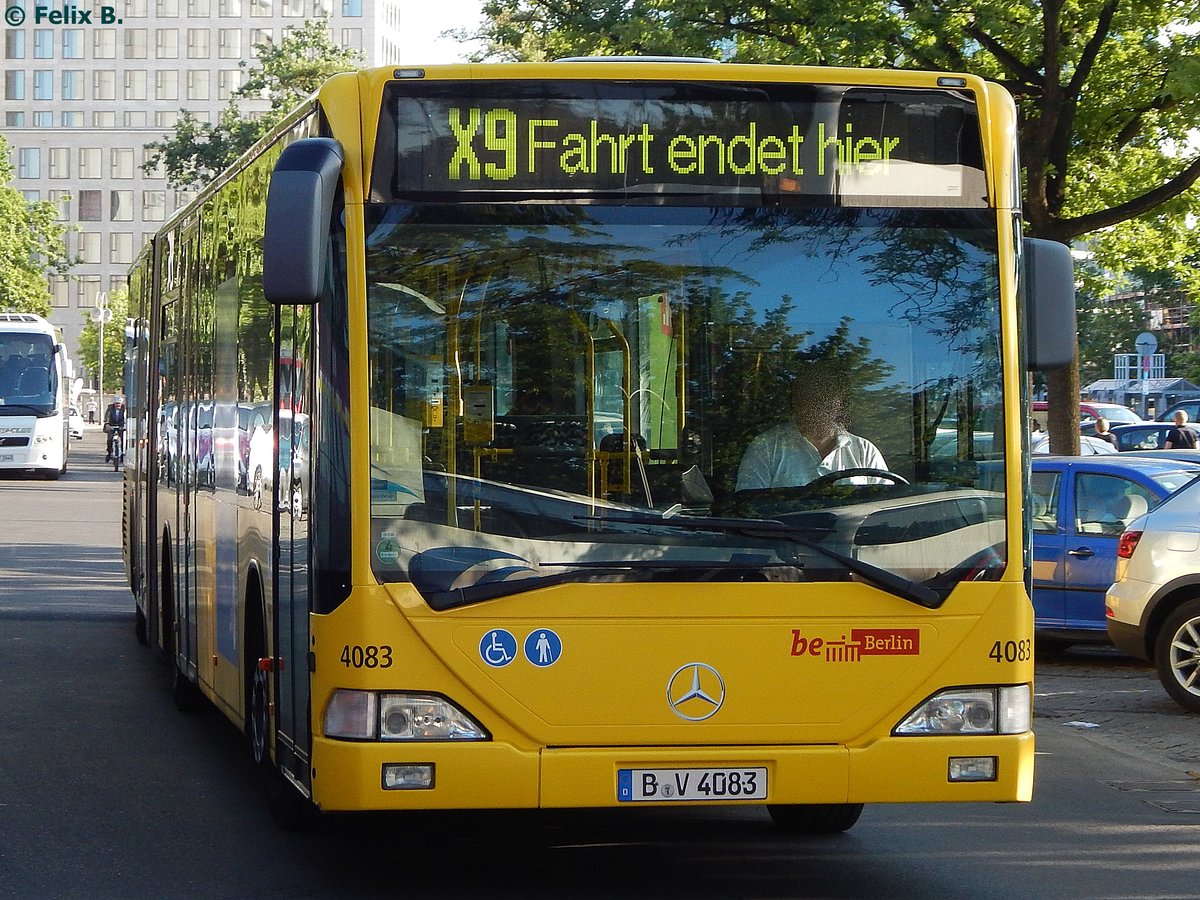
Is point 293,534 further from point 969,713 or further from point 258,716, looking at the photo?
point 969,713

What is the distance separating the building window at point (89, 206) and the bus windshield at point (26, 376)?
4280 inches

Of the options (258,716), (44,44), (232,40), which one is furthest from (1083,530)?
(44,44)

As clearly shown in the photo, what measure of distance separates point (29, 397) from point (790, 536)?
136 ft

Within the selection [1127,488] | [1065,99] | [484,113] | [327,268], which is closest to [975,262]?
[484,113]

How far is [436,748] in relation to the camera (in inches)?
244

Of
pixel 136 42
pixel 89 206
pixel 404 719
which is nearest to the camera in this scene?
pixel 404 719

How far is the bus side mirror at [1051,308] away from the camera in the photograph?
6660mm

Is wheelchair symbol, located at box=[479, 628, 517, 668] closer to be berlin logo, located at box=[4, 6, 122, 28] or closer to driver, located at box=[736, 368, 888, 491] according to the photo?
driver, located at box=[736, 368, 888, 491]

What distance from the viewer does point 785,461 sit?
20.9ft

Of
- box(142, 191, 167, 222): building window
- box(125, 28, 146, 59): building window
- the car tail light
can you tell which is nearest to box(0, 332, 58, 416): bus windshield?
the car tail light

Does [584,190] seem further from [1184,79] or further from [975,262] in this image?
[1184,79]

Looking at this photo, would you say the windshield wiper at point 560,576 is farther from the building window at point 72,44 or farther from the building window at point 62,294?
the building window at point 62,294

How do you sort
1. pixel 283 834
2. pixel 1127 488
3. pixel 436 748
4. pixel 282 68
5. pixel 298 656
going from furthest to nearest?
pixel 282 68
pixel 1127 488
pixel 283 834
pixel 298 656
pixel 436 748

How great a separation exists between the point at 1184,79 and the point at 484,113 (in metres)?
13.2
